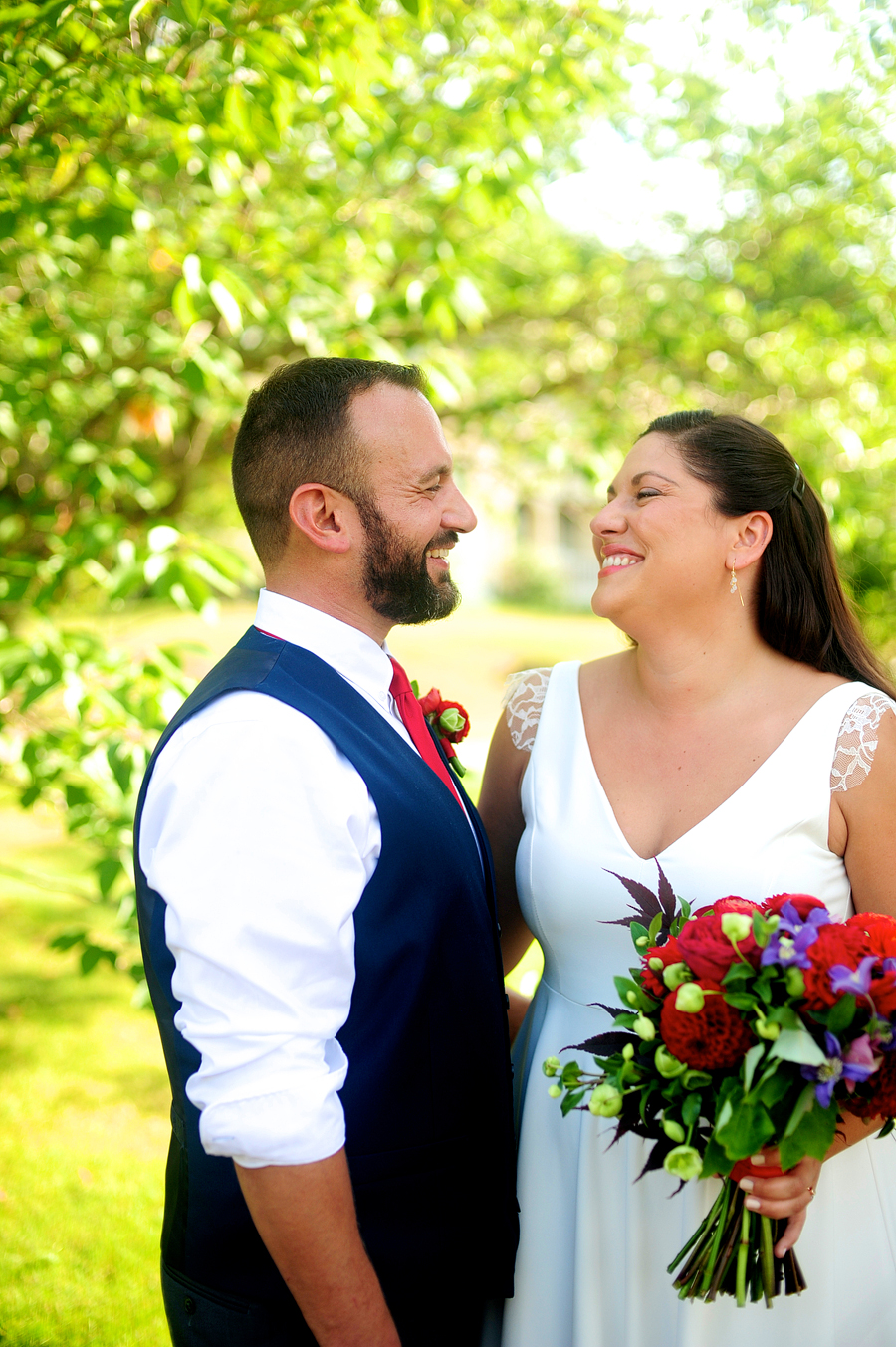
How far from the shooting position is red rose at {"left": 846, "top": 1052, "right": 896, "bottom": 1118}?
166cm

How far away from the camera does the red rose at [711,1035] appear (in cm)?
163

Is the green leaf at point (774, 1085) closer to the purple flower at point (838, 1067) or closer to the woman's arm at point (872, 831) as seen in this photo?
the purple flower at point (838, 1067)

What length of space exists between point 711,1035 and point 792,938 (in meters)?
0.21

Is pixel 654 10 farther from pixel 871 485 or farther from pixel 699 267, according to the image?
pixel 871 485

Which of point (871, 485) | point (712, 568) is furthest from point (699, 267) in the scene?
point (712, 568)

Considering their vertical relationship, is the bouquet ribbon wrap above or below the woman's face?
below

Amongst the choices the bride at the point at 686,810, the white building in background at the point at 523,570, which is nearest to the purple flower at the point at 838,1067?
the bride at the point at 686,810

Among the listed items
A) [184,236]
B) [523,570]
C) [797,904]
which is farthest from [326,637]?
[523,570]

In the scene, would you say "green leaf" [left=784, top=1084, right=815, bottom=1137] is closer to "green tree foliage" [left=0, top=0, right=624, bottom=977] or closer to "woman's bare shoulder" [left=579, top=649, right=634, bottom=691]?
"woman's bare shoulder" [left=579, top=649, right=634, bottom=691]

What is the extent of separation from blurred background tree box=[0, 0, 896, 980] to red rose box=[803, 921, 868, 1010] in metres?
1.82

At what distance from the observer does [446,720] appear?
8.28ft

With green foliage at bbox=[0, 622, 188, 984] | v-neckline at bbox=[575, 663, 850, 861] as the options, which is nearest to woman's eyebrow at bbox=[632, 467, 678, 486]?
v-neckline at bbox=[575, 663, 850, 861]

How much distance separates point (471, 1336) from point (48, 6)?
313 centimetres

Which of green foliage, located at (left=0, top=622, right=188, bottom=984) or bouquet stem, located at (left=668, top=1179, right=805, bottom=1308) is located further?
green foliage, located at (left=0, top=622, right=188, bottom=984)
